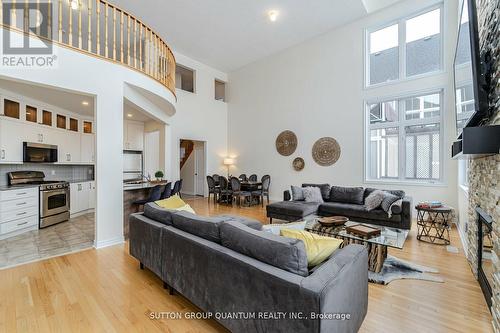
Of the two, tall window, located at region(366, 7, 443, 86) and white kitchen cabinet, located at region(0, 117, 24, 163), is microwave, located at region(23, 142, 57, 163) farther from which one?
tall window, located at region(366, 7, 443, 86)

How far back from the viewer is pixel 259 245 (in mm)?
1574

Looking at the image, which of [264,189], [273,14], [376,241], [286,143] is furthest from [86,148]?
[376,241]

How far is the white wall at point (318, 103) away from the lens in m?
5.37

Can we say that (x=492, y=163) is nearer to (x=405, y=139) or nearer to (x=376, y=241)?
(x=376, y=241)

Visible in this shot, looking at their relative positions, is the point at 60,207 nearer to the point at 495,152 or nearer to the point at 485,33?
the point at 495,152

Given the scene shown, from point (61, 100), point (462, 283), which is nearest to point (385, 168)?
point (462, 283)

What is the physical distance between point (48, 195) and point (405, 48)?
→ 8490 millimetres

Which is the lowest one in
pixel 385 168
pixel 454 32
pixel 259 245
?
pixel 259 245

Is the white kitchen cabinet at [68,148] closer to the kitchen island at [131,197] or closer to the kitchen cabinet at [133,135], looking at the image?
the kitchen cabinet at [133,135]

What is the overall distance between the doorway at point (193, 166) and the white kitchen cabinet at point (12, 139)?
516cm

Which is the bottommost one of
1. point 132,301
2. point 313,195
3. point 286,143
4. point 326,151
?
point 132,301

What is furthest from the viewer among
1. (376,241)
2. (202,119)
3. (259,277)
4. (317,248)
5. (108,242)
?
(202,119)

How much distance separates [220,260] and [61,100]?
511 centimetres

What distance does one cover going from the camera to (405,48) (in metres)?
5.77
